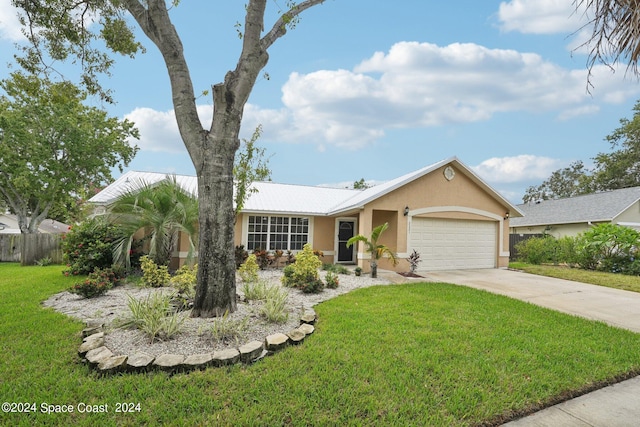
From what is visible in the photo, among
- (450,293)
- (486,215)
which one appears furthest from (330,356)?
(486,215)

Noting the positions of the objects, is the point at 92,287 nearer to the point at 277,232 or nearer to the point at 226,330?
the point at 226,330

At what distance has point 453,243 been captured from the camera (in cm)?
1331

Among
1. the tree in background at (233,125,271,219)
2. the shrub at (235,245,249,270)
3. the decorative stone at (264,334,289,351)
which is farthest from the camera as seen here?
the shrub at (235,245,249,270)

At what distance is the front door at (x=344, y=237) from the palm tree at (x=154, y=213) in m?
7.35

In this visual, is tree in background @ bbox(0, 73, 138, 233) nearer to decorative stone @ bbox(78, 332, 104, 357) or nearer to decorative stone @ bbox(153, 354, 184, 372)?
decorative stone @ bbox(78, 332, 104, 357)

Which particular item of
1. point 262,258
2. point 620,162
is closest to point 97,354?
point 262,258

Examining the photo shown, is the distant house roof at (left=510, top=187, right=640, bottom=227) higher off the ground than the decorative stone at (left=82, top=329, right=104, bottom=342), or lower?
higher

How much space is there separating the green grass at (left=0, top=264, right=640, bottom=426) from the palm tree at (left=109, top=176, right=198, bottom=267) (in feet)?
11.2

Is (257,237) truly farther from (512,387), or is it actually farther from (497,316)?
(512,387)

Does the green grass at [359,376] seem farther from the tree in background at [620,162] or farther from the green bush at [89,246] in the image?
the tree in background at [620,162]

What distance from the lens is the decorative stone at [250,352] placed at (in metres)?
3.96

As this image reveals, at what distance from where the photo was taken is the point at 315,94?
40.2ft

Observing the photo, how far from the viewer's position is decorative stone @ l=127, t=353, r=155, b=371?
3.67 m

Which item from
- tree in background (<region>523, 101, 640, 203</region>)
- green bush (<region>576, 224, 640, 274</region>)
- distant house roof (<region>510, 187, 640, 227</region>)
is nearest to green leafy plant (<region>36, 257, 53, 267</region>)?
green bush (<region>576, 224, 640, 274</region>)
